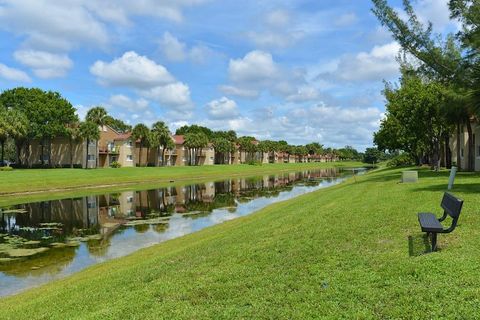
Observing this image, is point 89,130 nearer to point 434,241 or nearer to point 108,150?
point 108,150

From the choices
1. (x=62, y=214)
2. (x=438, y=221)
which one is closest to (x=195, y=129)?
(x=62, y=214)

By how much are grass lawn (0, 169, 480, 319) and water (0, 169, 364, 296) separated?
10.4 feet

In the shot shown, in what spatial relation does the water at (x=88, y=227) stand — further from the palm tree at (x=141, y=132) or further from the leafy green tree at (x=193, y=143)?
the leafy green tree at (x=193, y=143)

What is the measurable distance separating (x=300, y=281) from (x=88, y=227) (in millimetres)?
18640

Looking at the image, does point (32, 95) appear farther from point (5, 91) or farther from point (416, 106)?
point (416, 106)

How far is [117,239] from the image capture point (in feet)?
67.1

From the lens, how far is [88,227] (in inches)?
948

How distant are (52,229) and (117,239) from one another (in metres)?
5.10

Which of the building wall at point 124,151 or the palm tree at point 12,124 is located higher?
the palm tree at point 12,124

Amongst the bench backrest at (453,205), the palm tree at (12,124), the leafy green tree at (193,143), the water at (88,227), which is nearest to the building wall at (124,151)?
the leafy green tree at (193,143)

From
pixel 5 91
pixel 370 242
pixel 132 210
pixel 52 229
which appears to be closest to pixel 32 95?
pixel 5 91

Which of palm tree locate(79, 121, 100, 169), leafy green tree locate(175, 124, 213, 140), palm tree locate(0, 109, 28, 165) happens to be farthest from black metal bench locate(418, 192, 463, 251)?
leafy green tree locate(175, 124, 213, 140)

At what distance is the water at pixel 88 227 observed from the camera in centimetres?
1571

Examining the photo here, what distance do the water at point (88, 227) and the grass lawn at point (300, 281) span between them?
3.18m
